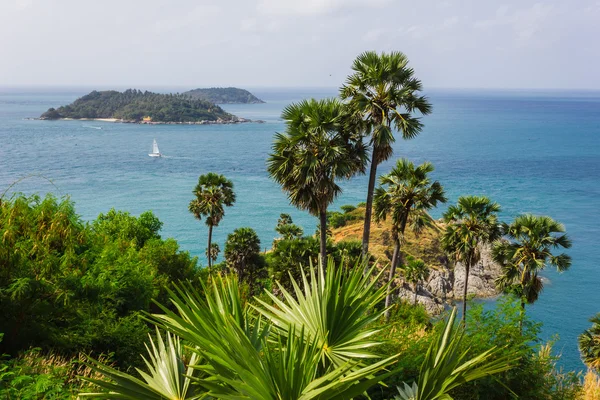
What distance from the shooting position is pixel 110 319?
30.0ft

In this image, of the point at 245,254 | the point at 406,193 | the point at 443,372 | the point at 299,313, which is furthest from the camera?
the point at 245,254

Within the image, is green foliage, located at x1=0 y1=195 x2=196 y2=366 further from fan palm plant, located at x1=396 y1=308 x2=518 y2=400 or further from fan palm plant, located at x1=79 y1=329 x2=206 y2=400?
fan palm plant, located at x1=396 y1=308 x2=518 y2=400

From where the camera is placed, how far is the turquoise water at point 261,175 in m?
54.7

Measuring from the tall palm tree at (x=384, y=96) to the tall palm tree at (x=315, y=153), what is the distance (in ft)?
2.67

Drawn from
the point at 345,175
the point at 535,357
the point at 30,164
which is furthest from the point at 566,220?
the point at 30,164

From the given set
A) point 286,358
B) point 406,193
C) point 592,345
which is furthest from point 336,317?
point 592,345

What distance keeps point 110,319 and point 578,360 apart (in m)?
34.5

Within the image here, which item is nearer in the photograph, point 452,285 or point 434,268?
point 452,285

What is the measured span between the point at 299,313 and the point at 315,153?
40.8ft

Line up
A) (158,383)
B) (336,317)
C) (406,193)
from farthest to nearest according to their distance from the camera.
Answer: (406,193) < (336,317) < (158,383)

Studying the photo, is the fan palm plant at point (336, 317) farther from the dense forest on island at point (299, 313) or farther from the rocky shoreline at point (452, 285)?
the rocky shoreline at point (452, 285)

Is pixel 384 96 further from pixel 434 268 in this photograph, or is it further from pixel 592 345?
pixel 434 268

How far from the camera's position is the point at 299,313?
5402 millimetres

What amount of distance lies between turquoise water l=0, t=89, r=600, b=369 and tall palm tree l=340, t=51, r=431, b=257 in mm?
23594
